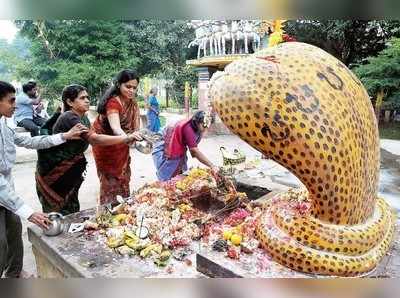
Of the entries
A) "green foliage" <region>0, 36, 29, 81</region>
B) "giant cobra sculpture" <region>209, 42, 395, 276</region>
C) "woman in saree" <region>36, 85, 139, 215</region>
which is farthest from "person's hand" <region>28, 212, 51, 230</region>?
"green foliage" <region>0, 36, 29, 81</region>

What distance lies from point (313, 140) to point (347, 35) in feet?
8.36

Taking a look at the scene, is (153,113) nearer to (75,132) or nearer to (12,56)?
(12,56)

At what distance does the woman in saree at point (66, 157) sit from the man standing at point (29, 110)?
101cm

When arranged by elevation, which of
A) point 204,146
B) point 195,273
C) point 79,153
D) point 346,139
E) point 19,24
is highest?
point 19,24

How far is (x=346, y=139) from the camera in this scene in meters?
1.43

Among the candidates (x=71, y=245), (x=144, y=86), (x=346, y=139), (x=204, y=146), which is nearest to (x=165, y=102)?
(x=144, y=86)

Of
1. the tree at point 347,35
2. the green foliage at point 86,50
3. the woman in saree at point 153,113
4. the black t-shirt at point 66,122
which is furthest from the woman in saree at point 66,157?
the tree at point 347,35

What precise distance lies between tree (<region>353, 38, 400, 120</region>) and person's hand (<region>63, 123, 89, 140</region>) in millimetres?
2827

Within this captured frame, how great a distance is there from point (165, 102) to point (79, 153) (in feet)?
6.95

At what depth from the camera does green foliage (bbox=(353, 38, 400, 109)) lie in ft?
12.2

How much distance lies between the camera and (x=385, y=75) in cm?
399

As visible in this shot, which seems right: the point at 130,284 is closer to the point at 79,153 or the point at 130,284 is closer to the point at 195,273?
the point at 195,273

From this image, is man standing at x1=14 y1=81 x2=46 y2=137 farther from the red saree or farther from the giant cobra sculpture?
the giant cobra sculpture

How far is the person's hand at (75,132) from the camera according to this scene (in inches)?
74.9
